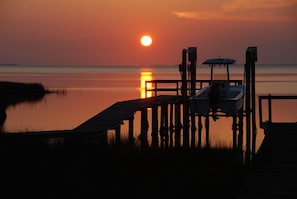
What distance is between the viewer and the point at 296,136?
20438 millimetres

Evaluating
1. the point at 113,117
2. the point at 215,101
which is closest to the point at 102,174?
the point at 113,117

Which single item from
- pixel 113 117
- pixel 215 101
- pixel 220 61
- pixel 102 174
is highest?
pixel 220 61

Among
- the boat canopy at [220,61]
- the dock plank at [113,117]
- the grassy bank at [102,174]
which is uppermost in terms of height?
the boat canopy at [220,61]

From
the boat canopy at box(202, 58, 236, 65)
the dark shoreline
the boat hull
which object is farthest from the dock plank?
the boat canopy at box(202, 58, 236, 65)

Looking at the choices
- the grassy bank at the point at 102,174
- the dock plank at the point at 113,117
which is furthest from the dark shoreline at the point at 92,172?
the dock plank at the point at 113,117

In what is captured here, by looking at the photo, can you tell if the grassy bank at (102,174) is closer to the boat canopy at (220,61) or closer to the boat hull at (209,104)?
the boat hull at (209,104)

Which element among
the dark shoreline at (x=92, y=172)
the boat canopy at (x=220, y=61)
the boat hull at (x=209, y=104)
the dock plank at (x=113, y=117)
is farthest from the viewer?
the boat canopy at (x=220, y=61)

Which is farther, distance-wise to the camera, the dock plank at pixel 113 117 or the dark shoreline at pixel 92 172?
the dock plank at pixel 113 117

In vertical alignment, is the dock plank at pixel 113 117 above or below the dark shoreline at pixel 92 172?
above

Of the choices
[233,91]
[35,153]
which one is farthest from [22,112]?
[35,153]

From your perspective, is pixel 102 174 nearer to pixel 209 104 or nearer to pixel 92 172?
pixel 92 172

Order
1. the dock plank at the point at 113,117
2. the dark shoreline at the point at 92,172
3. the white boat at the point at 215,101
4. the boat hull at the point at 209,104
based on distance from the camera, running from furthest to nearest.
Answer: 1. the boat hull at the point at 209,104
2. the white boat at the point at 215,101
3. the dock plank at the point at 113,117
4. the dark shoreline at the point at 92,172

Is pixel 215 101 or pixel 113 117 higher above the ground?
pixel 215 101

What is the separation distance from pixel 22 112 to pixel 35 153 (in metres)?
42.3
